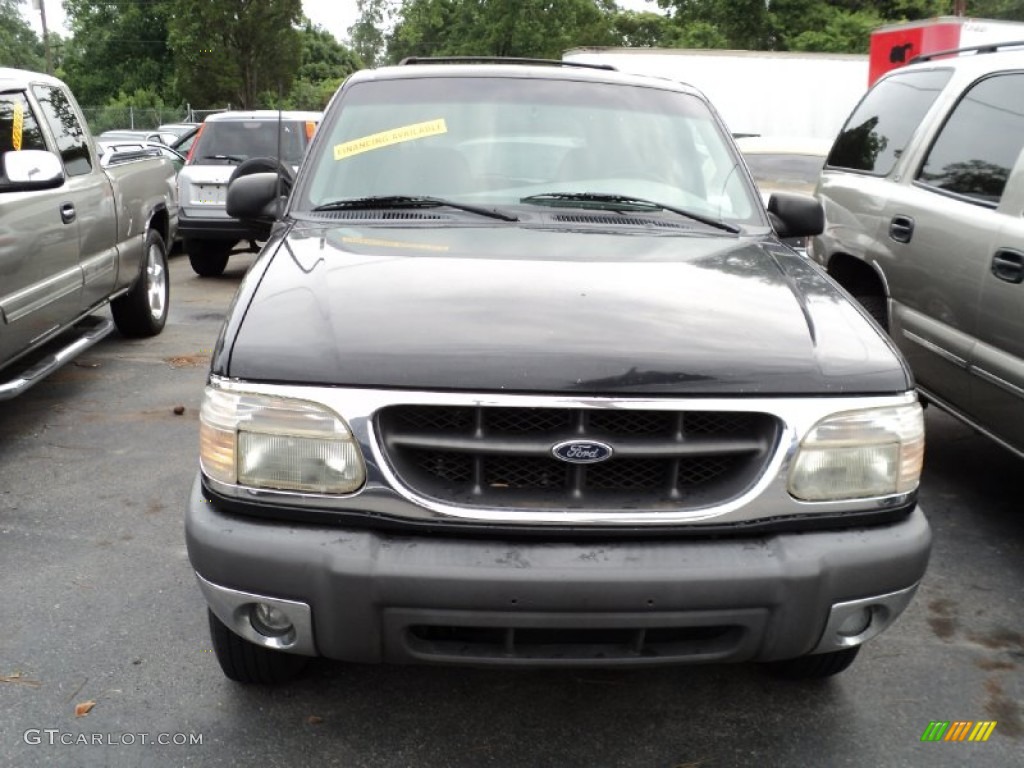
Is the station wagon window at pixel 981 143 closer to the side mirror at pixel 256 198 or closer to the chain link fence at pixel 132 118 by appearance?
the side mirror at pixel 256 198

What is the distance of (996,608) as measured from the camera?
3443 millimetres

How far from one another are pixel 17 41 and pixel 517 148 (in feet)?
279

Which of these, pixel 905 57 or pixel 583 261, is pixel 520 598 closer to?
pixel 583 261

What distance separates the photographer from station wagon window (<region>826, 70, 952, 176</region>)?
4.88 m

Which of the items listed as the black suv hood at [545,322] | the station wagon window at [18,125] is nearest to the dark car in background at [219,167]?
the station wagon window at [18,125]

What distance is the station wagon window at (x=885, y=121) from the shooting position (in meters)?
4.88

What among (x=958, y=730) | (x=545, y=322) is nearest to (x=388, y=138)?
(x=545, y=322)

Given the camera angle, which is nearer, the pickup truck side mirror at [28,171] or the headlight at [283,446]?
the headlight at [283,446]

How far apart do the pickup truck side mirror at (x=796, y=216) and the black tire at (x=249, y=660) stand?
2.34m

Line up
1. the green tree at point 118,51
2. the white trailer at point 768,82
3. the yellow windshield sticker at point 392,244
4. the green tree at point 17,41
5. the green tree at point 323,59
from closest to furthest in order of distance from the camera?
the yellow windshield sticker at point 392,244
the white trailer at point 768,82
the green tree at point 118,51
the green tree at point 17,41
the green tree at point 323,59

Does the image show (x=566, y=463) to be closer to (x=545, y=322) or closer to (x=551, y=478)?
(x=551, y=478)

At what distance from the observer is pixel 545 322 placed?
7.76 ft

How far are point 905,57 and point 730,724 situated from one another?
13.8m

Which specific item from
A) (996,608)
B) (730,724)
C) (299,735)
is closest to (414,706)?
(299,735)
